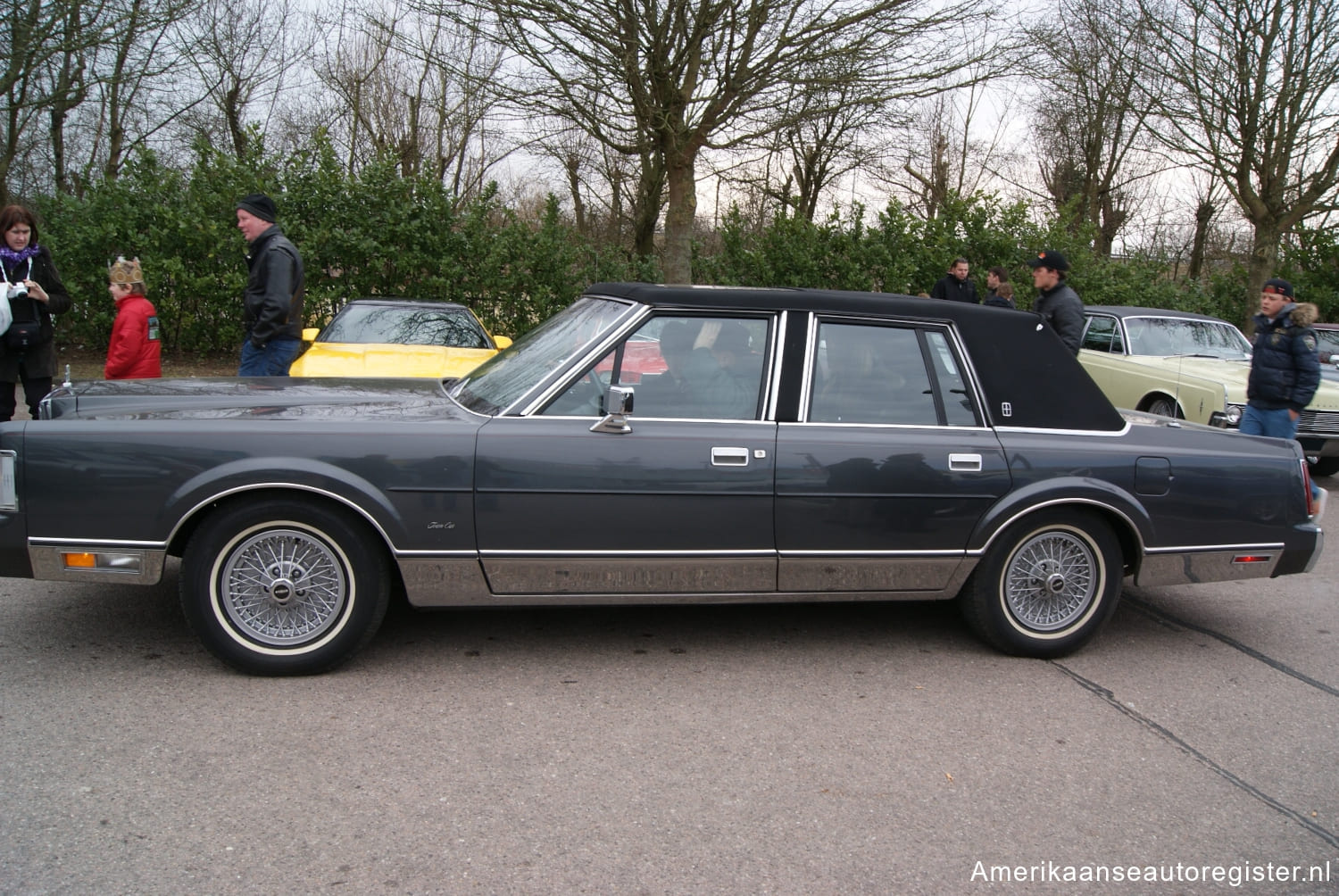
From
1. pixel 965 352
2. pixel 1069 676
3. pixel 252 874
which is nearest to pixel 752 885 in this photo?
pixel 252 874

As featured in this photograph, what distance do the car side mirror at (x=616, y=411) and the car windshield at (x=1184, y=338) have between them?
8349mm

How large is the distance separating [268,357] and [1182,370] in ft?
27.3

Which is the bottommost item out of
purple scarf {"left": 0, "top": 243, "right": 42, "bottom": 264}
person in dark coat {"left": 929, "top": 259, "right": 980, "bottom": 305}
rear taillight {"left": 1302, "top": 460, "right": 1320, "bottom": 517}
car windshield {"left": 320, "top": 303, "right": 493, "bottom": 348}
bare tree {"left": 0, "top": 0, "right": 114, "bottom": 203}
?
rear taillight {"left": 1302, "top": 460, "right": 1320, "bottom": 517}

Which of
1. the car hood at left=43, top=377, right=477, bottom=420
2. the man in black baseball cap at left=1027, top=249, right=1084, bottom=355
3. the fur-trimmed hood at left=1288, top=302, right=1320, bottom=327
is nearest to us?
the car hood at left=43, top=377, right=477, bottom=420

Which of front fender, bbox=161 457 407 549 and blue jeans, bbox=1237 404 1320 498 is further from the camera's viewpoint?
blue jeans, bbox=1237 404 1320 498

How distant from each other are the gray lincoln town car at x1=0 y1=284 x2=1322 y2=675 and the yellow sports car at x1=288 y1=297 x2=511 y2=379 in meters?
3.56

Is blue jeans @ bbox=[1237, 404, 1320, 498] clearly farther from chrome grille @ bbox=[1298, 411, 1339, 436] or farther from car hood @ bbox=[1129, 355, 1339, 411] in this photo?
chrome grille @ bbox=[1298, 411, 1339, 436]

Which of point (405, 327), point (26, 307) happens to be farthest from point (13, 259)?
point (405, 327)

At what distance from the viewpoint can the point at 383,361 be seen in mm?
8531

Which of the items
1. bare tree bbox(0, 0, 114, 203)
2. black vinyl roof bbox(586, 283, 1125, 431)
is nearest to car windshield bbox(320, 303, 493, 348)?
black vinyl roof bbox(586, 283, 1125, 431)

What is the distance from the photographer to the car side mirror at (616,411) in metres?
3.93

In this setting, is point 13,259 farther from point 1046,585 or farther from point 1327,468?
point 1327,468

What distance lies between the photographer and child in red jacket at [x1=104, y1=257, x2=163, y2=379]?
6.59m

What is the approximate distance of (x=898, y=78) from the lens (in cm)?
1466
